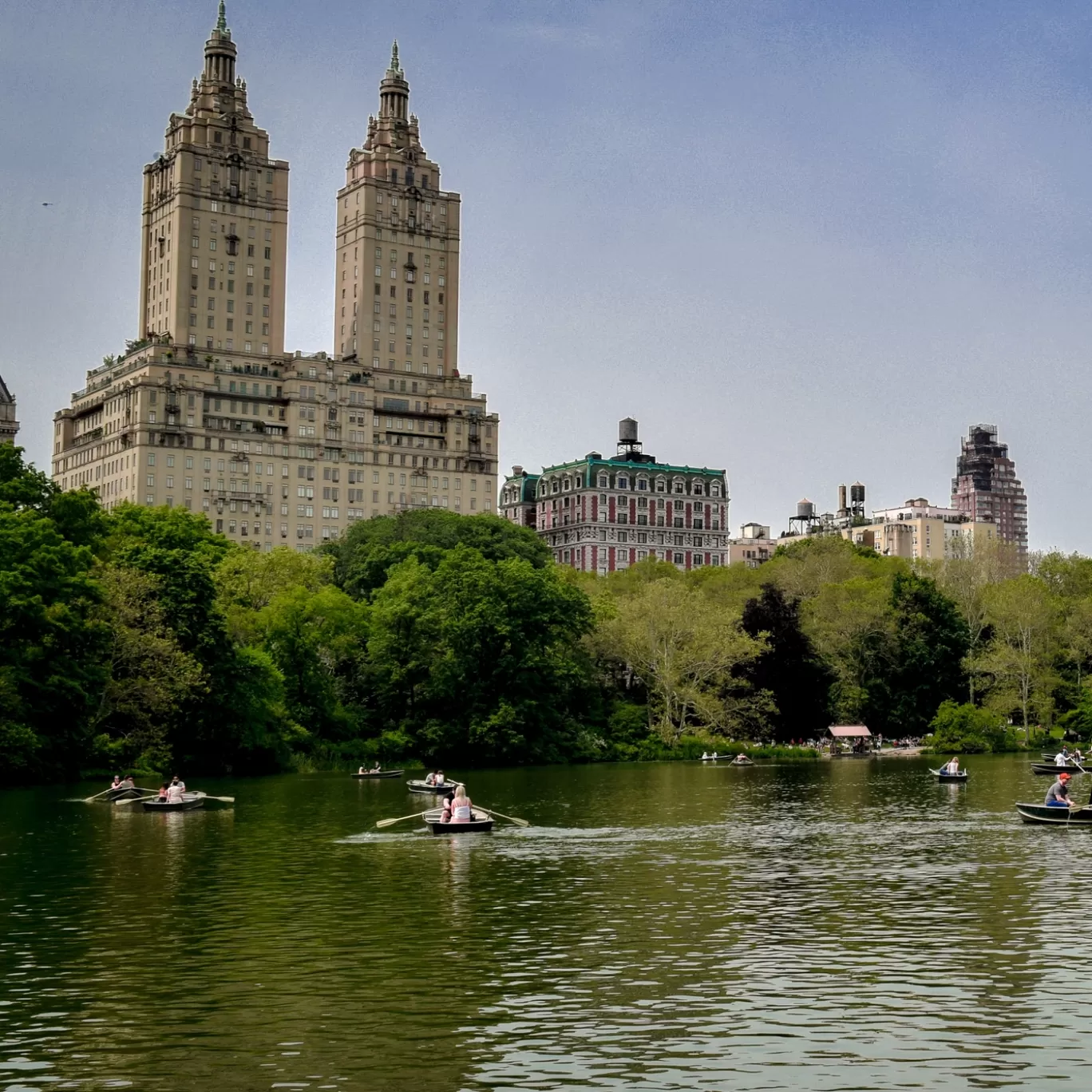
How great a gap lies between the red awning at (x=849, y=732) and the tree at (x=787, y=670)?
2375 mm

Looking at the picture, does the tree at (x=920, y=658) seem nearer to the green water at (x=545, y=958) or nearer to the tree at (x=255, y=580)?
the tree at (x=255, y=580)

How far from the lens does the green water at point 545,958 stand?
21047mm

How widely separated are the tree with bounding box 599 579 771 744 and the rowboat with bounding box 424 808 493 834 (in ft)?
210

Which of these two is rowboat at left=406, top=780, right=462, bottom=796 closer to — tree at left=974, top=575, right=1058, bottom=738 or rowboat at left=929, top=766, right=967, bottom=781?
rowboat at left=929, top=766, right=967, bottom=781

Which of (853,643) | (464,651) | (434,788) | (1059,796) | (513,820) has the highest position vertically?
(853,643)

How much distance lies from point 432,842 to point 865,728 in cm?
8591

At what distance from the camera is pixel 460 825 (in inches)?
2082

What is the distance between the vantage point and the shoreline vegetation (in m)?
80.8

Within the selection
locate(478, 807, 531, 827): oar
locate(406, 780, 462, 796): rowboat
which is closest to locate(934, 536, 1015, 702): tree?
locate(406, 780, 462, 796): rowboat

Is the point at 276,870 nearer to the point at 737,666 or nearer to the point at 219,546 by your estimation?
the point at 219,546

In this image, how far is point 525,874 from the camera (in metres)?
41.7

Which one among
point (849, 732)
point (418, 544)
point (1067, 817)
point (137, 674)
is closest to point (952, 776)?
point (1067, 817)

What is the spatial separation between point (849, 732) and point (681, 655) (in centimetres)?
1970

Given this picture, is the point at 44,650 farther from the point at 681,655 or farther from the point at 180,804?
the point at 681,655
